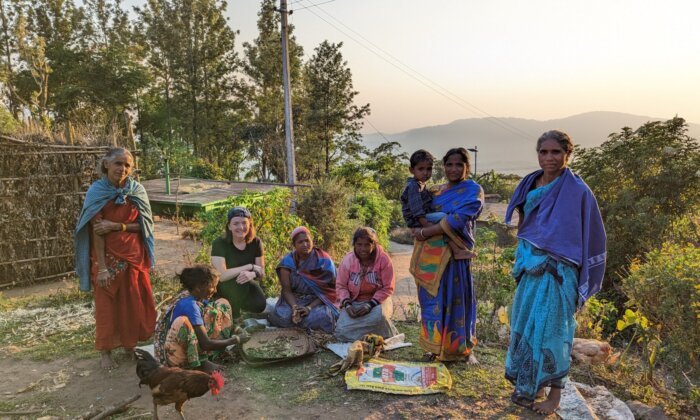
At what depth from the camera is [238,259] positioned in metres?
4.16

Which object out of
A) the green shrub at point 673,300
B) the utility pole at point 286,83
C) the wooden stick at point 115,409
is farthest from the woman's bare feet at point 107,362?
the utility pole at point 286,83

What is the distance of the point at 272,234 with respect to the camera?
6.08 m

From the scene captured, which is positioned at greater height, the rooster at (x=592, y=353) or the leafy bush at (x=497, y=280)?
the leafy bush at (x=497, y=280)

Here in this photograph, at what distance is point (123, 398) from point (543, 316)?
9.81 feet

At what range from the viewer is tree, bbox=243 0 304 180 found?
25.0 m

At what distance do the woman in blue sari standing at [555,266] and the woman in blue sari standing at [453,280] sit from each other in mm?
572

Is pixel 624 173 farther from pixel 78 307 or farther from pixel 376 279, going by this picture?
pixel 78 307

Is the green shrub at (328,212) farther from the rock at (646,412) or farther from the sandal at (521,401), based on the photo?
the rock at (646,412)

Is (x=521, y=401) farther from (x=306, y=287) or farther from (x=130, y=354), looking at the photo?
(x=130, y=354)

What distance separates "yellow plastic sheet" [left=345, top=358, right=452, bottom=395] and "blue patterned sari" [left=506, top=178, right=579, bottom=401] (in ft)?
2.00

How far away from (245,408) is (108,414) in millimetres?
873

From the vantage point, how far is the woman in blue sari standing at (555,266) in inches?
103

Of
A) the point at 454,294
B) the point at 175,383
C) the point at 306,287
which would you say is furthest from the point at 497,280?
the point at 175,383

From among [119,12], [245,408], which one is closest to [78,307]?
[245,408]
